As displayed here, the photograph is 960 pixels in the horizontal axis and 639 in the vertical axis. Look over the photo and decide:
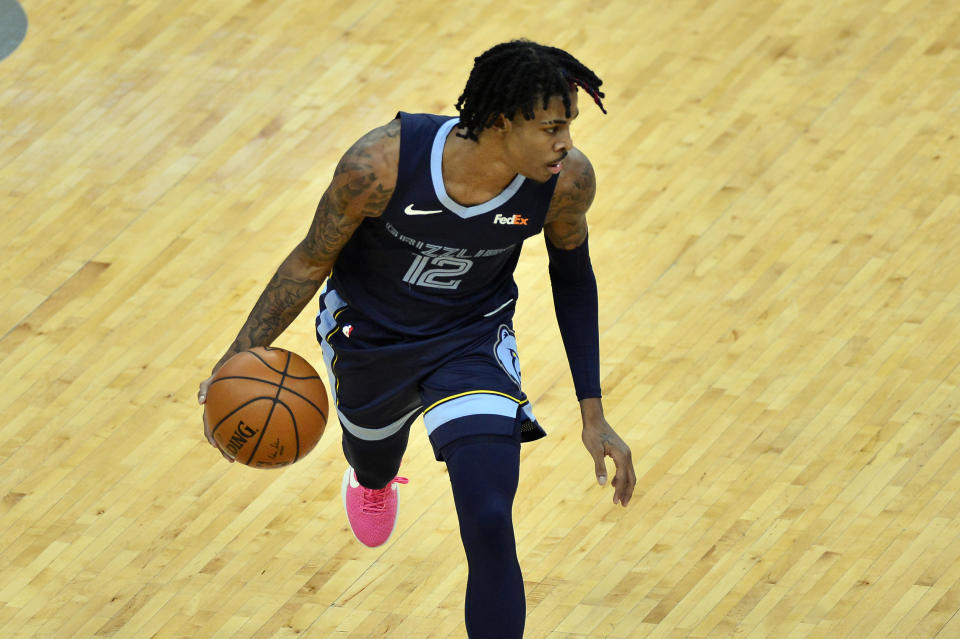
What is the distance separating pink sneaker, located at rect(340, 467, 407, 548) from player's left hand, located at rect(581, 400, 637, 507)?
1009mm

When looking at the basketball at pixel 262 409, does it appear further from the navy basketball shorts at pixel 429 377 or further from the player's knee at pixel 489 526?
the player's knee at pixel 489 526

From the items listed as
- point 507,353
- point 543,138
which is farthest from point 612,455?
point 543,138

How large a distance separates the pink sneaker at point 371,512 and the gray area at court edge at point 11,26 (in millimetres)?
3604

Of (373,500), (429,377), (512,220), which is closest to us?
(512,220)

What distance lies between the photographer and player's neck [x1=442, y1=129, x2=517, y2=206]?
3.90 meters

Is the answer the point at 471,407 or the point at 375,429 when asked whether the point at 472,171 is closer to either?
the point at 471,407

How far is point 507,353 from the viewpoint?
4223 mm

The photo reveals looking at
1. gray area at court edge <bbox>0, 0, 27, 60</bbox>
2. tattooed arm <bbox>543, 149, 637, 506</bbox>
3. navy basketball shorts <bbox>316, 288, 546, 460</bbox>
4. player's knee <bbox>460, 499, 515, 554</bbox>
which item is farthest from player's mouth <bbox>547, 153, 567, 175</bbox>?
gray area at court edge <bbox>0, 0, 27, 60</bbox>

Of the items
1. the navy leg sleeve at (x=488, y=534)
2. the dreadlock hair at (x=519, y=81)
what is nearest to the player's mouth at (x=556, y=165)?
the dreadlock hair at (x=519, y=81)

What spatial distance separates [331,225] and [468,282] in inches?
16.6

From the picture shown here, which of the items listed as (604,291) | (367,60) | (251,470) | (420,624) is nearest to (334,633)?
(420,624)

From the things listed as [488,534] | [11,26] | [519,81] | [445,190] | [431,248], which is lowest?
[11,26]

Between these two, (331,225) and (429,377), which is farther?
(429,377)

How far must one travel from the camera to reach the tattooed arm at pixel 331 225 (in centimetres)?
389
